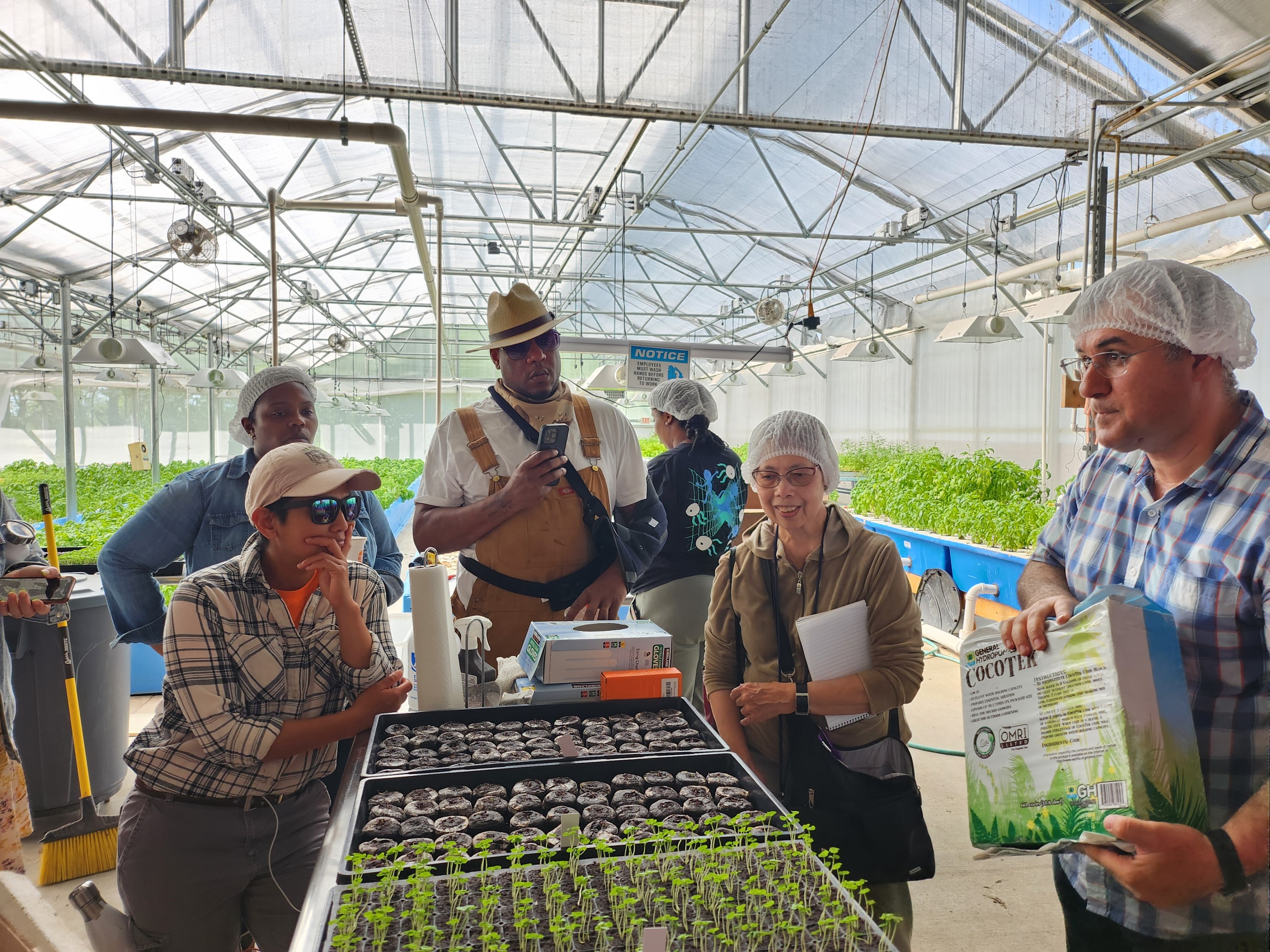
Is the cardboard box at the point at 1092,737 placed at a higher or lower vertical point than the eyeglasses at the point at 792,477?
lower

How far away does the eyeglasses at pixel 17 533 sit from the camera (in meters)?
2.50

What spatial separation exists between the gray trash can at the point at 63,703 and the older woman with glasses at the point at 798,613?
113 inches

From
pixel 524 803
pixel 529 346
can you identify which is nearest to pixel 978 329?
pixel 529 346

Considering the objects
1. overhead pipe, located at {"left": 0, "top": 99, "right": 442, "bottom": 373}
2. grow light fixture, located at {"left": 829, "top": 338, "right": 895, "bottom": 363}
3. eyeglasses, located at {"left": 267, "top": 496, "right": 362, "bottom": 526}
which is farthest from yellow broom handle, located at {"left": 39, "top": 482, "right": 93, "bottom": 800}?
grow light fixture, located at {"left": 829, "top": 338, "right": 895, "bottom": 363}

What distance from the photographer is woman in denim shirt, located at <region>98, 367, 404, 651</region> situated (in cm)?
244

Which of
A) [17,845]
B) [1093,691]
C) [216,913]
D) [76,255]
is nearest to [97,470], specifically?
[76,255]

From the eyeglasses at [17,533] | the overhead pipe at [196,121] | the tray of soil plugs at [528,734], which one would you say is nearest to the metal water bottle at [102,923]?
the tray of soil plugs at [528,734]

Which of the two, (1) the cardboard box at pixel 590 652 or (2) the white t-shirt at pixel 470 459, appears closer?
(1) the cardboard box at pixel 590 652

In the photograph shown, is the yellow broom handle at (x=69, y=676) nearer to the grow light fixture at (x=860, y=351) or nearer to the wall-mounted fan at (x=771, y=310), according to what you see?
the wall-mounted fan at (x=771, y=310)

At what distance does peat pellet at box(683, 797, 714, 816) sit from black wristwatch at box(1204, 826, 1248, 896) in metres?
0.74

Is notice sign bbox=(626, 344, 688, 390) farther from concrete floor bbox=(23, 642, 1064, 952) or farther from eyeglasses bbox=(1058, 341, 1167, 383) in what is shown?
eyeglasses bbox=(1058, 341, 1167, 383)

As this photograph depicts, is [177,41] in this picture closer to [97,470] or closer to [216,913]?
[216,913]

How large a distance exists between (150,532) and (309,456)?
0.99 metres

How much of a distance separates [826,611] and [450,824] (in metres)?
1.09
